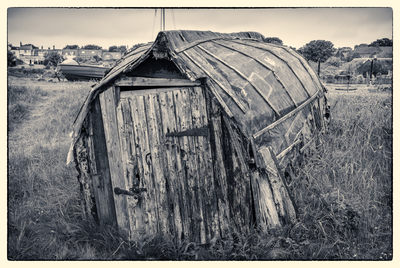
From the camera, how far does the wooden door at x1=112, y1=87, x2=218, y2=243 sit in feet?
10.7

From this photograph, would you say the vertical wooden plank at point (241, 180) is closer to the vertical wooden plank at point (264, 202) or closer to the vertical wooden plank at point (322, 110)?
the vertical wooden plank at point (264, 202)

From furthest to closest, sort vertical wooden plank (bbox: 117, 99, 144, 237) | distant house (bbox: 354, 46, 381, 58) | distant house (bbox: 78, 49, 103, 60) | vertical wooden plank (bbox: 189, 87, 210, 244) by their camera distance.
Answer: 1. distant house (bbox: 78, 49, 103, 60)
2. distant house (bbox: 354, 46, 381, 58)
3. vertical wooden plank (bbox: 117, 99, 144, 237)
4. vertical wooden plank (bbox: 189, 87, 210, 244)

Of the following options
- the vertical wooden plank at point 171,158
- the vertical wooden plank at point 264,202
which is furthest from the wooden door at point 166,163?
the vertical wooden plank at point 264,202

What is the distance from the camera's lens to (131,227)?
3547 millimetres

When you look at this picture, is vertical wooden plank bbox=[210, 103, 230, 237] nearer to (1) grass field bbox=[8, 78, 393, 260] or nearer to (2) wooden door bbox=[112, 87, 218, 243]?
(2) wooden door bbox=[112, 87, 218, 243]

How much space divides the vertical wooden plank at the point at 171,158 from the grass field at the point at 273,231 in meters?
0.26

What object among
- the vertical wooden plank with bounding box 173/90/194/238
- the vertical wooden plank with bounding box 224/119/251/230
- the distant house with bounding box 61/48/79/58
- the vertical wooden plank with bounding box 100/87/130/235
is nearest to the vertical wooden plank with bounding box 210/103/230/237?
the vertical wooden plank with bounding box 224/119/251/230

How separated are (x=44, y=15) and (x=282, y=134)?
319cm

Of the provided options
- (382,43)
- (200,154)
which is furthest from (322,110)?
(200,154)

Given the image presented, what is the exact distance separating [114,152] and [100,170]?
1.27ft

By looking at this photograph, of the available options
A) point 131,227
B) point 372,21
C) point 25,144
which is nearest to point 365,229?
point 372,21

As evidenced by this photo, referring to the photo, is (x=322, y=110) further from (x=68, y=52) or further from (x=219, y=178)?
(x=68, y=52)

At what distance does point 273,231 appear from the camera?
126 inches

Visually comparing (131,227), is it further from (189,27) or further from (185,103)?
(189,27)
